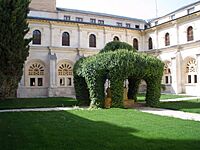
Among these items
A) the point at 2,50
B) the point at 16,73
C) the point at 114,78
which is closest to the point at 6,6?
the point at 2,50

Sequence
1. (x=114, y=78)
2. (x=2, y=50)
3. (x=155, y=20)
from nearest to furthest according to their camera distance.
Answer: (x=114, y=78) → (x=2, y=50) → (x=155, y=20)

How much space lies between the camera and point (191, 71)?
3344 cm

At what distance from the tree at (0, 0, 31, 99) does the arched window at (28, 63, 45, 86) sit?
8.37 metres

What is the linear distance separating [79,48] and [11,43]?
504 inches

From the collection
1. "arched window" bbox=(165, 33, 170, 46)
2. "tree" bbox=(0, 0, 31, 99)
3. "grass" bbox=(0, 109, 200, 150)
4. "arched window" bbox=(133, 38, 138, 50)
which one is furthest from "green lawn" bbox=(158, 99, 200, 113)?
"arched window" bbox=(133, 38, 138, 50)

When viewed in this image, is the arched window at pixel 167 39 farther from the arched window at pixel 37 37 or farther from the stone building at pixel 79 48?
the arched window at pixel 37 37

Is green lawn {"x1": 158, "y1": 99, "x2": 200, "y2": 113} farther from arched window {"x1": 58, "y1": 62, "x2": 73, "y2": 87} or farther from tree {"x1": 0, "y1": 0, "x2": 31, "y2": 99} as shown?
arched window {"x1": 58, "y1": 62, "x2": 73, "y2": 87}

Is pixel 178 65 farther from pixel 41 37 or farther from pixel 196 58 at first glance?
pixel 41 37

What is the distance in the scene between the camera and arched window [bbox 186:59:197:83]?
108ft

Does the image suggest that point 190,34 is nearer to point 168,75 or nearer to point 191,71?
point 191,71

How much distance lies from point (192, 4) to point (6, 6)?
79.7 feet

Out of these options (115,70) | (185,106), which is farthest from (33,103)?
(185,106)

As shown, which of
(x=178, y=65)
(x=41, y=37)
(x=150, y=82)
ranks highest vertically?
(x=41, y=37)

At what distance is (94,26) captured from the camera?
122 feet
